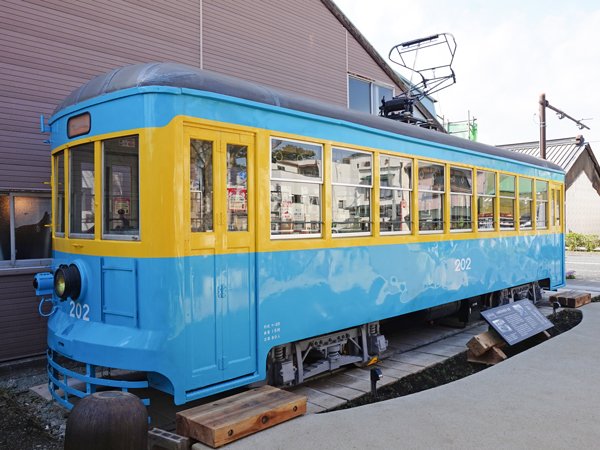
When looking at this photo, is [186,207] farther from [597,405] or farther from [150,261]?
[597,405]

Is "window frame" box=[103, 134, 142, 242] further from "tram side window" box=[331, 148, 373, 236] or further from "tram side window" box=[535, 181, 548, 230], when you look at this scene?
"tram side window" box=[535, 181, 548, 230]

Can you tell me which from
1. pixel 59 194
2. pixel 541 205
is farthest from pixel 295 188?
pixel 541 205

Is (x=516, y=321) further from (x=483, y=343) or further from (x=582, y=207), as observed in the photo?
(x=582, y=207)

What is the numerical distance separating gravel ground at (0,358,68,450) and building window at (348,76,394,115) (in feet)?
29.4

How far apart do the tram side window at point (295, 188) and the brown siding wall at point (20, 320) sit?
3.87m

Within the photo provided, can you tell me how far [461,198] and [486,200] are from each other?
0.86 meters

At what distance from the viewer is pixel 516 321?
22.7 feet

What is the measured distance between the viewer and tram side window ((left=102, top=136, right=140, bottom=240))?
13.4ft

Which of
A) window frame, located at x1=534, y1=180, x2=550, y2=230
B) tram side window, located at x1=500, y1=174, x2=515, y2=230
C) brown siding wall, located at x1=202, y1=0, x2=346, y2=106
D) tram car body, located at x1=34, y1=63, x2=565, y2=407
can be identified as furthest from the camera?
window frame, located at x1=534, y1=180, x2=550, y2=230

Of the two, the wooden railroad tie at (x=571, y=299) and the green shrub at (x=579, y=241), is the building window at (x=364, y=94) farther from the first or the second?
the green shrub at (x=579, y=241)

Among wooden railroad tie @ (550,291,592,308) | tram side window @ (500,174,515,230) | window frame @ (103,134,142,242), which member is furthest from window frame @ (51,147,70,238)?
wooden railroad tie @ (550,291,592,308)

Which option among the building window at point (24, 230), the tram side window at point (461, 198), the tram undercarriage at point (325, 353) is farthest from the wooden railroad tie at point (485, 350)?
the building window at point (24, 230)

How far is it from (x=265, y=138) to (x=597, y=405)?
407 cm

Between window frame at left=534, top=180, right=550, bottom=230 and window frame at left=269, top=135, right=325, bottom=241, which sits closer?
window frame at left=269, top=135, right=325, bottom=241
